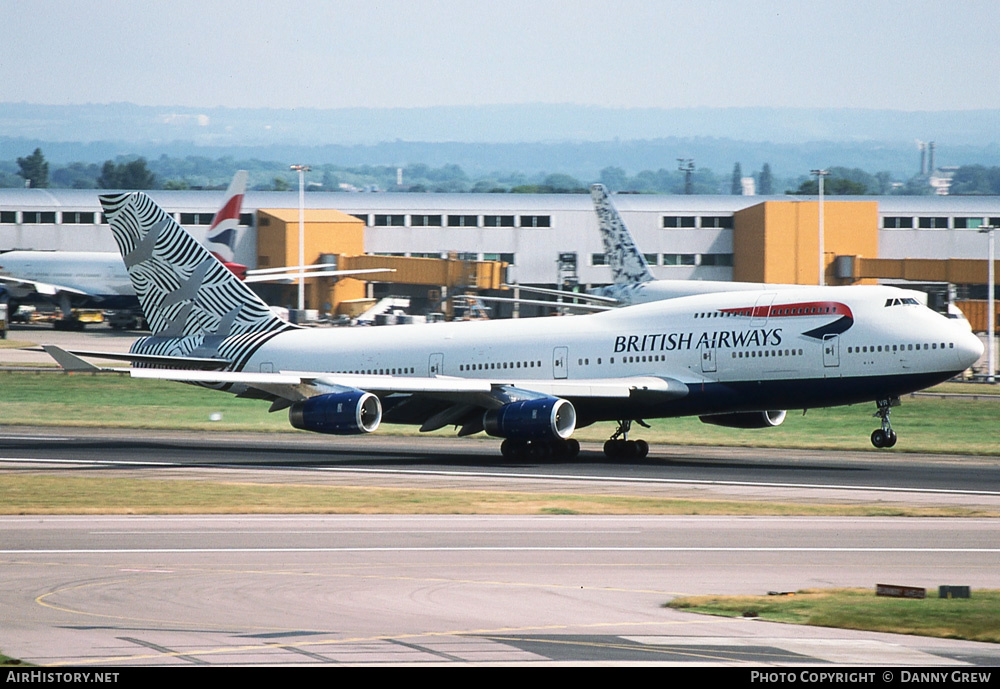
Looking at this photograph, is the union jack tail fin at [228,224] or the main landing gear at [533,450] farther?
the union jack tail fin at [228,224]

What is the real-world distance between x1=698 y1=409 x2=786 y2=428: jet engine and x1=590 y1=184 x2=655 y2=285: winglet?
46.3 metres

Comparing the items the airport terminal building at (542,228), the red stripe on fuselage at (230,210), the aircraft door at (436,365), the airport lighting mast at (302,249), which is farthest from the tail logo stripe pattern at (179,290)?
the airport terminal building at (542,228)

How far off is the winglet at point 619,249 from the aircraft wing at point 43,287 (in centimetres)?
4304

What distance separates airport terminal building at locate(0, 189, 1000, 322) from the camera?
11994 centimetres

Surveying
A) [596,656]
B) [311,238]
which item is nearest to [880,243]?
[311,238]

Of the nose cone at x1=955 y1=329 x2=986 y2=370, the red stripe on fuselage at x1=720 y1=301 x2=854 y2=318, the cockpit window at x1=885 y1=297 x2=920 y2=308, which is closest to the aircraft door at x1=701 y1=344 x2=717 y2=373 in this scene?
the red stripe on fuselage at x1=720 y1=301 x2=854 y2=318

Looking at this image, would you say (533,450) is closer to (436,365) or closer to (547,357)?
(547,357)

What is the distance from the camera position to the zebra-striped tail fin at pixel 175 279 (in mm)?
50562

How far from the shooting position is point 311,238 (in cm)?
11894

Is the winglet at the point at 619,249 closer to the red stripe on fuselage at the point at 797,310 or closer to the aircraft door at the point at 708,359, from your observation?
the red stripe on fuselage at the point at 797,310

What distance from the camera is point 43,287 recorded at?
363ft

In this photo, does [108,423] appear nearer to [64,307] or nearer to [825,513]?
[825,513]

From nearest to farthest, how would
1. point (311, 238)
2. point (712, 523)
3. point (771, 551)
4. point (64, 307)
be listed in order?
1. point (771, 551)
2. point (712, 523)
3. point (64, 307)
4. point (311, 238)

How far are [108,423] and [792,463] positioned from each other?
30.0 metres
